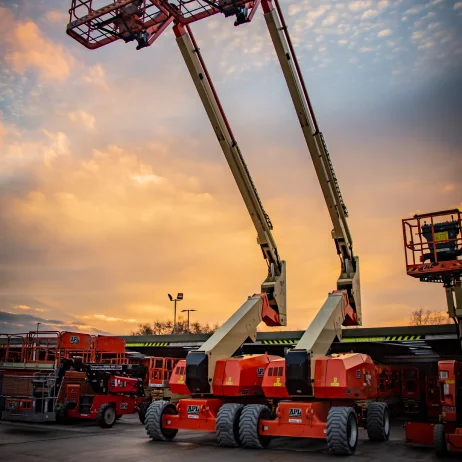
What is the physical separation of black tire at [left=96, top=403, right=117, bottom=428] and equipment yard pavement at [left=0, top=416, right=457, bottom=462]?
544 mm

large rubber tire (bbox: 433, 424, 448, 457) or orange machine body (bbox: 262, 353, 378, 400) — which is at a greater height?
orange machine body (bbox: 262, 353, 378, 400)

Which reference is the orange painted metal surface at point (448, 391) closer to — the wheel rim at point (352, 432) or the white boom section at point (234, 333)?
the wheel rim at point (352, 432)

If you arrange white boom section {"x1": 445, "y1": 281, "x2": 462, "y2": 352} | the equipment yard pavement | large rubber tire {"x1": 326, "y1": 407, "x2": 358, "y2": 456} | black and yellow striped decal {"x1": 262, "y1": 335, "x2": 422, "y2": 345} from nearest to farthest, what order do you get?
the equipment yard pavement, large rubber tire {"x1": 326, "y1": 407, "x2": 358, "y2": 456}, white boom section {"x1": 445, "y1": 281, "x2": 462, "y2": 352}, black and yellow striped decal {"x1": 262, "y1": 335, "x2": 422, "y2": 345}

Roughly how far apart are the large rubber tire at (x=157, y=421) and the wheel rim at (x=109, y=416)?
3.80m

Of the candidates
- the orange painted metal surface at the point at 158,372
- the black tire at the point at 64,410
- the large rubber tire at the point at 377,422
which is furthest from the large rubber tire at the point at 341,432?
the black tire at the point at 64,410

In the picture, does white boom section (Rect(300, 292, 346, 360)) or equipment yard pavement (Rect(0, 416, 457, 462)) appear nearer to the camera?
equipment yard pavement (Rect(0, 416, 457, 462))

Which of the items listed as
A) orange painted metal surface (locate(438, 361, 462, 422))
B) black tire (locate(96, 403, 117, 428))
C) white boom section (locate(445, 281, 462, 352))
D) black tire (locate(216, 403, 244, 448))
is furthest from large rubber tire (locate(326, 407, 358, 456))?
black tire (locate(96, 403, 117, 428))

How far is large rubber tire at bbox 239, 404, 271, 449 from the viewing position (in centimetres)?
1423

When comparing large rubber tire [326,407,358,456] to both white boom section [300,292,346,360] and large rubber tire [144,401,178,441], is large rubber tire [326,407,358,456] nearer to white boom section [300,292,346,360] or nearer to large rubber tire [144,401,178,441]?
white boom section [300,292,346,360]

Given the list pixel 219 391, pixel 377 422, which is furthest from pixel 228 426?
pixel 377 422

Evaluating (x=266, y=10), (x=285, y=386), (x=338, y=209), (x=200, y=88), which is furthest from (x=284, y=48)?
(x=285, y=386)

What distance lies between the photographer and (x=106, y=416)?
1919cm

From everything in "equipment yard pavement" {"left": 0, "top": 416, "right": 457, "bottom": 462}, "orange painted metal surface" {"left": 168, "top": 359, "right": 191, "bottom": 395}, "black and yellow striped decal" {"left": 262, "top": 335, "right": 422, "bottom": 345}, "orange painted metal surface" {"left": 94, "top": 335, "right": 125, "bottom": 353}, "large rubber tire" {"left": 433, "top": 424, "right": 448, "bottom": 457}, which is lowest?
"equipment yard pavement" {"left": 0, "top": 416, "right": 457, "bottom": 462}

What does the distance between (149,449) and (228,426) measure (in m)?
2.12
